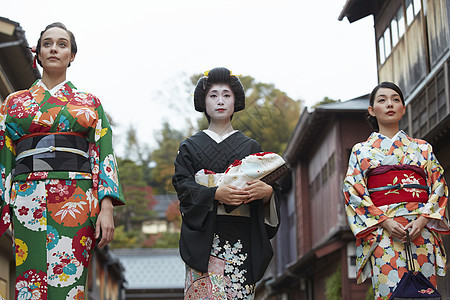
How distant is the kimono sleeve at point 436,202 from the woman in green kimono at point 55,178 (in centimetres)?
240

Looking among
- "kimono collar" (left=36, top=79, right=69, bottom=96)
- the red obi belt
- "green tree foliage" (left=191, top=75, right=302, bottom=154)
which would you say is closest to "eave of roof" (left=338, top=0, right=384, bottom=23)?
the red obi belt

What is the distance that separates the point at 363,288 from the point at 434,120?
7.10 meters

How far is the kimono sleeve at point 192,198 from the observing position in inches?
206

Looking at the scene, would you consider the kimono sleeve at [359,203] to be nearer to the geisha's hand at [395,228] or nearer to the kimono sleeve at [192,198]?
the geisha's hand at [395,228]

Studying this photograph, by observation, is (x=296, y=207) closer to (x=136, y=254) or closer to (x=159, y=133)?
(x=136, y=254)

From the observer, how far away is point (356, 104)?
779 inches

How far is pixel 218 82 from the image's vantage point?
5.75 meters

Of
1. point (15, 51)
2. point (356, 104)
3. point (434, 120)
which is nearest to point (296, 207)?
point (356, 104)

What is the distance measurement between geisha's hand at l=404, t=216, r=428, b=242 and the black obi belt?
247 centimetres

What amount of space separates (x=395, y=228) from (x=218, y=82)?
177 cm

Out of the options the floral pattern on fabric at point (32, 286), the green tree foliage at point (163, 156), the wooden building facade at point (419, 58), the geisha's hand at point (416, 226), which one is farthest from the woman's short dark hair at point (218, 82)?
the green tree foliage at point (163, 156)

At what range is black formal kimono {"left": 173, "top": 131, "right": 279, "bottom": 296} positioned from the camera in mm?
5250

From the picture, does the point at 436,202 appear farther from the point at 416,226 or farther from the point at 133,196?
the point at 133,196

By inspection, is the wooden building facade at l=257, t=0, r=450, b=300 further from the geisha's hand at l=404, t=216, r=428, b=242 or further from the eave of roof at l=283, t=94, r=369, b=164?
the geisha's hand at l=404, t=216, r=428, b=242
